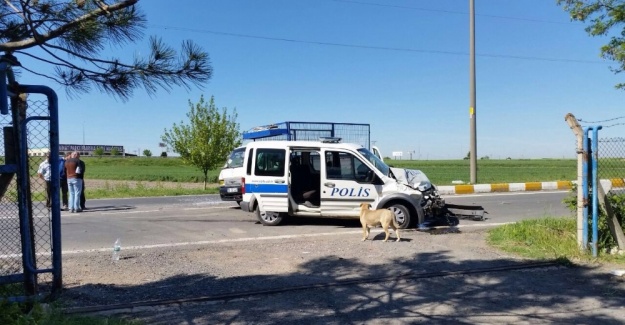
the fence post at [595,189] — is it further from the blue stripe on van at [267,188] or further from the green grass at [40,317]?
the green grass at [40,317]

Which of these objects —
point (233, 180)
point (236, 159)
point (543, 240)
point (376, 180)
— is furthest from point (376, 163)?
point (236, 159)

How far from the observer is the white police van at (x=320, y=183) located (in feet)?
33.2

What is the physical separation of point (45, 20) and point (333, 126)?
33.3 ft

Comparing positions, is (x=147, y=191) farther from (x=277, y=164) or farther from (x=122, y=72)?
(x=122, y=72)

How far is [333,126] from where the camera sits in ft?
45.1

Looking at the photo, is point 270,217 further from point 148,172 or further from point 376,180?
point 148,172

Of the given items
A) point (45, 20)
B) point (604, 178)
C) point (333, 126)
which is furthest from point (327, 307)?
point (333, 126)

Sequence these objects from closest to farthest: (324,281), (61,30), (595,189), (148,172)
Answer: (61,30), (324,281), (595,189), (148,172)

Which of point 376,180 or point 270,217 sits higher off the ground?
point 376,180

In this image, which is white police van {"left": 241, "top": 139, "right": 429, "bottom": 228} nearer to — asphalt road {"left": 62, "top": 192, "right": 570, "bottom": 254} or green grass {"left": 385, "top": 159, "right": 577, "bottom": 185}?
asphalt road {"left": 62, "top": 192, "right": 570, "bottom": 254}

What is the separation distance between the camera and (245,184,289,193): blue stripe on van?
1069 centimetres

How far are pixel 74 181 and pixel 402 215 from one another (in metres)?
9.28

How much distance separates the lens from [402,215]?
9945mm

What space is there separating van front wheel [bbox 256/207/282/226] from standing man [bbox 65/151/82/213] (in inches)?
238
